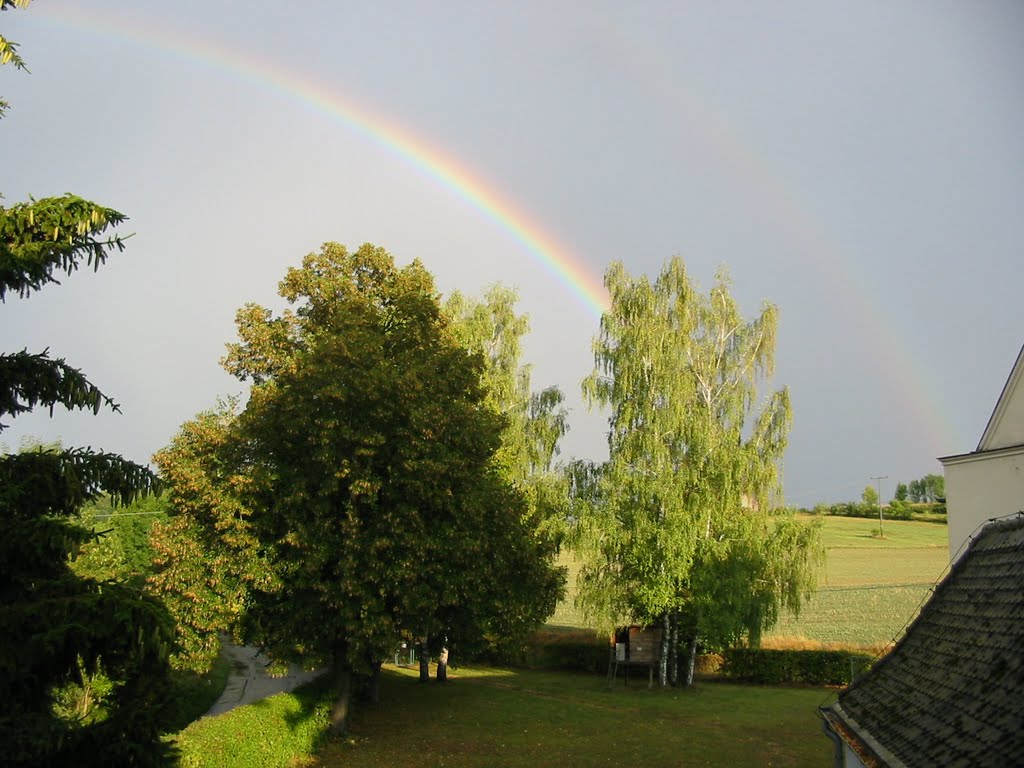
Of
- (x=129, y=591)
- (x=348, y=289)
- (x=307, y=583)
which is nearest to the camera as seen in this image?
(x=129, y=591)

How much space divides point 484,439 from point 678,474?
1390 cm

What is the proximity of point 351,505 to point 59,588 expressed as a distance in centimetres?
1390

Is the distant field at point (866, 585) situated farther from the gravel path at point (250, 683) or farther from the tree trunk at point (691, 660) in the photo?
the gravel path at point (250, 683)

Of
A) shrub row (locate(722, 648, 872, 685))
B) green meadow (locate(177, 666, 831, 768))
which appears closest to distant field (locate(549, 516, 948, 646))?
shrub row (locate(722, 648, 872, 685))

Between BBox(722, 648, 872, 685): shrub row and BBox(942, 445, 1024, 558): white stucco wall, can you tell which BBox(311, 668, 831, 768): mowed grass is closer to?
BBox(722, 648, 872, 685): shrub row

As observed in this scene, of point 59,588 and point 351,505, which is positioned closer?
point 59,588

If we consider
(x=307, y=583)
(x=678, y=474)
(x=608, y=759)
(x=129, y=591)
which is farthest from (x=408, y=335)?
(x=129, y=591)

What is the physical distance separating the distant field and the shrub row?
5.96ft

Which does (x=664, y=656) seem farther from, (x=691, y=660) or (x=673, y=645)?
(x=691, y=660)

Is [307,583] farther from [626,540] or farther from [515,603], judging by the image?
[626,540]

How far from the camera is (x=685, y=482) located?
33.9m

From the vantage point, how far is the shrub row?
35.0m

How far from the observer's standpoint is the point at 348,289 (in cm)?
2453

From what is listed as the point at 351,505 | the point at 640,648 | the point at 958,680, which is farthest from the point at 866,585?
the point at 958,680
